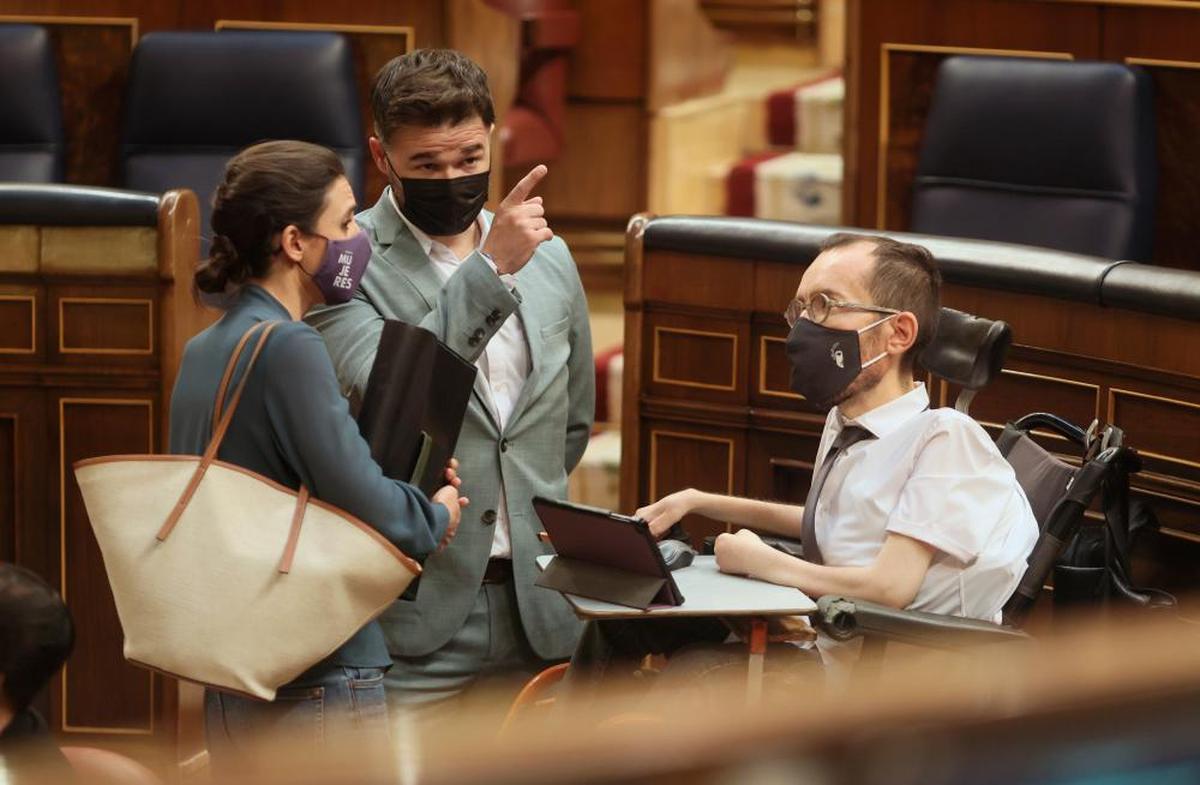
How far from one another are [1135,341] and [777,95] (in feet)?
11.8

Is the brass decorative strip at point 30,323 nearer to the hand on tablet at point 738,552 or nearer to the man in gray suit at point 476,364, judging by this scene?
the man in gray suit at point 476,364

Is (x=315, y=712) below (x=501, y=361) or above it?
below

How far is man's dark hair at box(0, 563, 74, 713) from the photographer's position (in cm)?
188

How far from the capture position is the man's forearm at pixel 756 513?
7.79 feet

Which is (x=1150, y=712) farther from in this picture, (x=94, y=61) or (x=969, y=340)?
(x=94, y=61)

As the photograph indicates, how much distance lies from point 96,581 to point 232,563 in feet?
5.31

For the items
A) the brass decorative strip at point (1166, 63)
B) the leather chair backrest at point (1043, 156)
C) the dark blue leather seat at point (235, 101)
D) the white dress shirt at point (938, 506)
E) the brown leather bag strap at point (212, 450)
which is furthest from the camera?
the dark blue leather seat at point (235, 101)

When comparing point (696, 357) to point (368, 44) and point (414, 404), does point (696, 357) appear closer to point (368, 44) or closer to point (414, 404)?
point (414, 404)

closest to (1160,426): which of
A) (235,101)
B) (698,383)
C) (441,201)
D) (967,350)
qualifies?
(967,350)

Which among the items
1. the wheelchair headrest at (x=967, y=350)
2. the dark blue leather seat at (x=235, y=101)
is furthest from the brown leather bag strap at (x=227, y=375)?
the dark blue leather seat at (x=235, y=101)

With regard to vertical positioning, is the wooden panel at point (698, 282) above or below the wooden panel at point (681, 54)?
below

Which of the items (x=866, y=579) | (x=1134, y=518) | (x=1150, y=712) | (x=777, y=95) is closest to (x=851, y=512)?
(x=866, y=579)

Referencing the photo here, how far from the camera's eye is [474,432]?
2.27 m

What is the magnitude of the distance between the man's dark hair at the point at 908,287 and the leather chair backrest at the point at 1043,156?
68.8 inches
